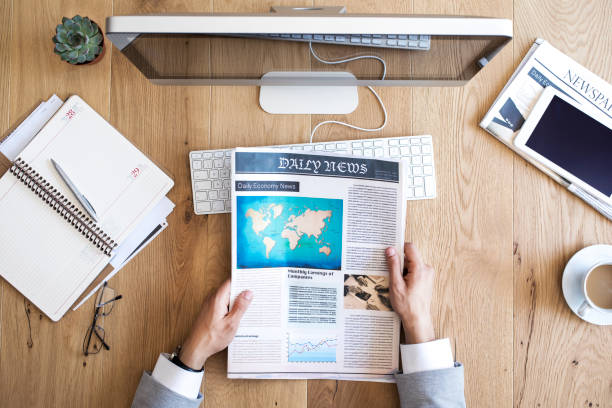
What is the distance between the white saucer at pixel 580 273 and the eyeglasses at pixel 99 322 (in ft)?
3.03

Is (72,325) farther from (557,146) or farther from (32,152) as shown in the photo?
(557,146)

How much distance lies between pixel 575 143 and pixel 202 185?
0.77 metres

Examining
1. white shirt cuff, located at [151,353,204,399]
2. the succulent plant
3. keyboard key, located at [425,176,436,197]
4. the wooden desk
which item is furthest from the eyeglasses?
keyboard key, located at [425,176,436,197]

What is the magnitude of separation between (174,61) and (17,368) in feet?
2.28

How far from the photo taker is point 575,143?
2.71ft

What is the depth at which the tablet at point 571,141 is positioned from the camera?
82 cm

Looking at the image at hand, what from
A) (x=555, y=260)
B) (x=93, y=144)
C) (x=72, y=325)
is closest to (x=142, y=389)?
(x=72, y=325)

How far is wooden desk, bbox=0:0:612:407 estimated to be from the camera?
2.70ft

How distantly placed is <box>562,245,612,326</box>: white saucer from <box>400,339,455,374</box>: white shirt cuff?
28 cm

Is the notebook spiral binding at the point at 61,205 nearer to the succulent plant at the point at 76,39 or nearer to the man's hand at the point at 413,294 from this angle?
the succulent plant at the point at 76,39

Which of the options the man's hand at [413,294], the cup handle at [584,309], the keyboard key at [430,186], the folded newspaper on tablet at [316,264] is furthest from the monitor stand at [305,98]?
the cup handle at [584,309]

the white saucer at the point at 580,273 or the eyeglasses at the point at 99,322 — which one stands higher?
the white saucer at the point at 580,273

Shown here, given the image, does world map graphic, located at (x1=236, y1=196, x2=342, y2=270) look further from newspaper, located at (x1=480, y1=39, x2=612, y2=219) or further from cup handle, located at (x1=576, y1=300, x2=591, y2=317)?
cup handle, located at (x1=576, y1=300, x2=591, y2=317)

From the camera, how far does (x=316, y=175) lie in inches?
31.8
